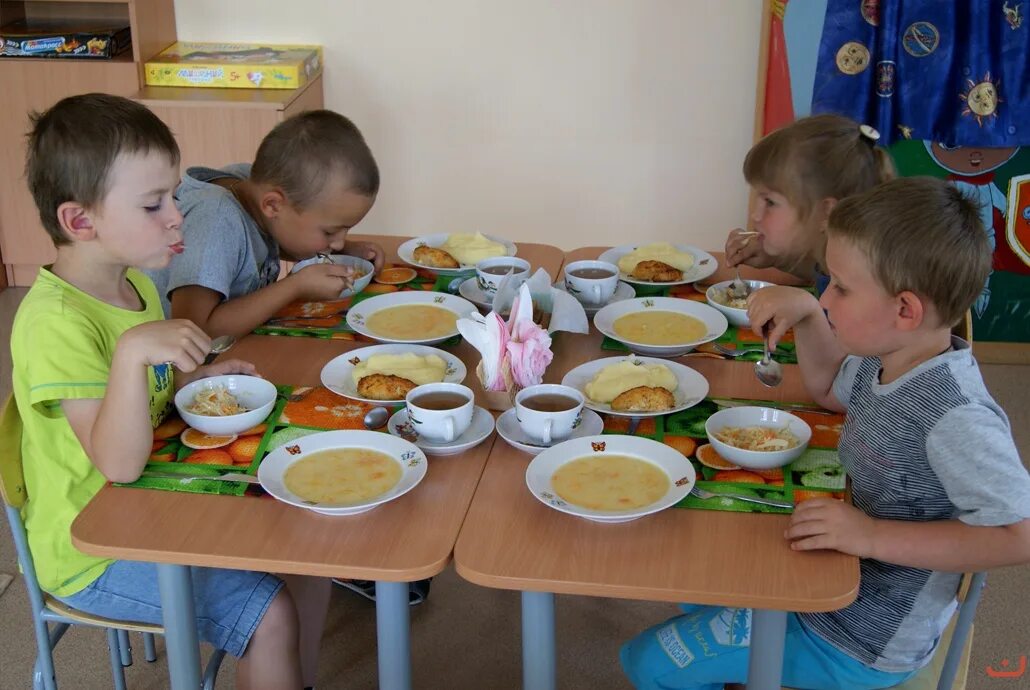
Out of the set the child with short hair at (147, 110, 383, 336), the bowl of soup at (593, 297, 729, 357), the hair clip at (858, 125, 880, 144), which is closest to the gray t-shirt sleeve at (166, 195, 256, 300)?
the child with short hair at (147, 110, 383, 336)

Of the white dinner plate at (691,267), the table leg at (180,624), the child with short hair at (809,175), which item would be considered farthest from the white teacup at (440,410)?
the child with short hair at (809,175)

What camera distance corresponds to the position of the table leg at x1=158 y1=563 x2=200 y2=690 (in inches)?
50.6

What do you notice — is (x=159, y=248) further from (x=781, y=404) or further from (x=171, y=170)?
(x=781, y=404)

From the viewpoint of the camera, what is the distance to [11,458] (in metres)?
1.45

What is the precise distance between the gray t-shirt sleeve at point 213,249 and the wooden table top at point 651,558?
76cm

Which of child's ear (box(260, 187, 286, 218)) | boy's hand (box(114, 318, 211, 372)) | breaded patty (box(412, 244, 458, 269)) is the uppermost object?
child's ear (box(260, 187, 286, 218))

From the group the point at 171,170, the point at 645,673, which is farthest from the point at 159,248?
the point at 645,673

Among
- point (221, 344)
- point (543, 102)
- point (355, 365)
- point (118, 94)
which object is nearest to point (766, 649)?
point (355, 365)

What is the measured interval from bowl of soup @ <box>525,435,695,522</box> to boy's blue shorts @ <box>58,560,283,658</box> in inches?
18.5

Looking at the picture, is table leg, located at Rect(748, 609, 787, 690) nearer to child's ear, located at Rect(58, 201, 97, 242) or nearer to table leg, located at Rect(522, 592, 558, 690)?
table leg, located at Rect(522, 592, 558, 690)

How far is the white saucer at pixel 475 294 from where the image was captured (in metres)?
1.92

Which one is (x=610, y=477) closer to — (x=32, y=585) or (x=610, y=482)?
(x=610, y=482)

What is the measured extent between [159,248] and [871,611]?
1078 millimetres

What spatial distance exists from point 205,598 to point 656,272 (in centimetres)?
102
